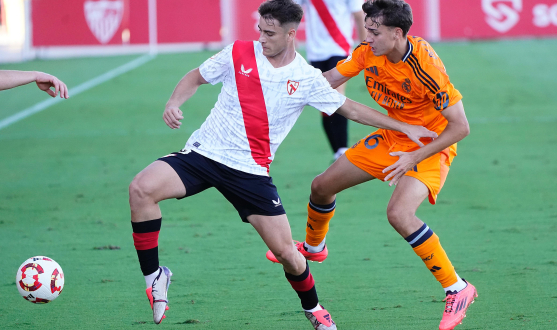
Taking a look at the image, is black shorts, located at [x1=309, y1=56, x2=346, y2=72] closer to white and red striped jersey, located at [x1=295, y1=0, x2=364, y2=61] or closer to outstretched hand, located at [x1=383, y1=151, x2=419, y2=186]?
white and red striped jersey, located at [x1=295, y1=0, x2=364, y2=61]

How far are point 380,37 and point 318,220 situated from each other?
1.43 metres

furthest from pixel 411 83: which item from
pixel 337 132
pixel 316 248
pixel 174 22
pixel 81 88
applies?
pixel 174 22

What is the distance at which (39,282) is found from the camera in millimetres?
3727

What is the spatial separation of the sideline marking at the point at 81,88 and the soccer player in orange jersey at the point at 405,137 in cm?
807

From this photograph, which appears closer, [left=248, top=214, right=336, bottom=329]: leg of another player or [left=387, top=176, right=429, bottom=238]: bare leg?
[left=248, top=214, right=336, bottom=329]: leg of another player

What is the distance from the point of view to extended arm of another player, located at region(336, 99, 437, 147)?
3980 mm

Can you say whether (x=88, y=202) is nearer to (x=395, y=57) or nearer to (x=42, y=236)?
(x=42, y=236)

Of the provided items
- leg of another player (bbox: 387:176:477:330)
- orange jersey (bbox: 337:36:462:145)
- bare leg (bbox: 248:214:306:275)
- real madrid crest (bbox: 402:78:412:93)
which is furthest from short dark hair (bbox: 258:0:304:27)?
leg of another player (bbox: 387:176:477:330)

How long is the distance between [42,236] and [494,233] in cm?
390

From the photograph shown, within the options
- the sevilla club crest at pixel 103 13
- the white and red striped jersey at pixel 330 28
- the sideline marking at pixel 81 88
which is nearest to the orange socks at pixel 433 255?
the white and red striped jersey at pixel 330 28

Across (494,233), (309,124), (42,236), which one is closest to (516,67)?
(309,124)

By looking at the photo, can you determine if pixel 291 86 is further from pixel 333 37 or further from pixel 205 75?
pixel 333 37

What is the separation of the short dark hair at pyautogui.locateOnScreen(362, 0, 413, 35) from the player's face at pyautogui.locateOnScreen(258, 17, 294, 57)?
0.54 m

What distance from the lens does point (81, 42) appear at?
16.7 m
